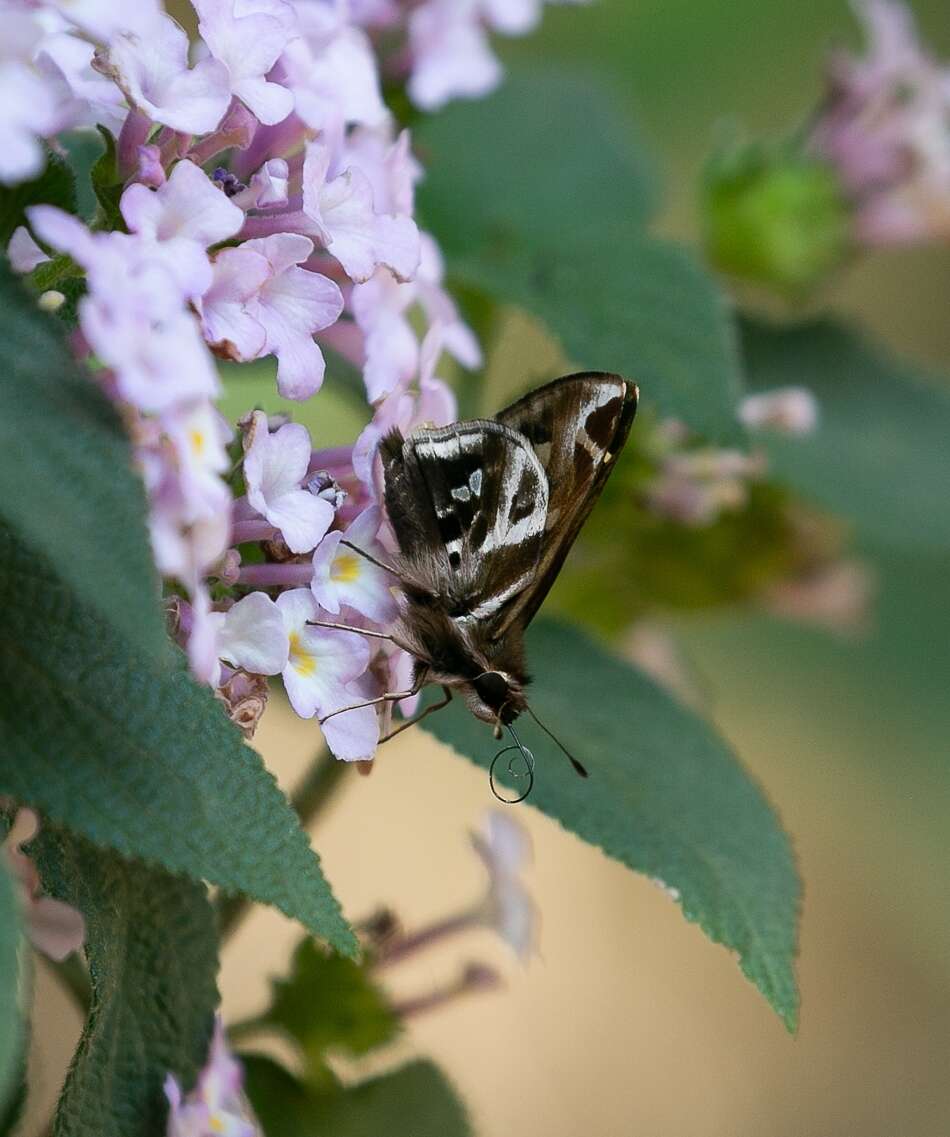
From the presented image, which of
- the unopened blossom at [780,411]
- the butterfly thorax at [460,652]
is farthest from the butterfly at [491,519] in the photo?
the unopened blossom at [780,411]

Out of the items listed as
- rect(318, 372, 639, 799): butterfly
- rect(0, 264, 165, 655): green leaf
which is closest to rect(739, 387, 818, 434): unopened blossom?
rect(318, 372, 639, 799): butterfly

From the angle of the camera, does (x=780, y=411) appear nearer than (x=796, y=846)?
Yes

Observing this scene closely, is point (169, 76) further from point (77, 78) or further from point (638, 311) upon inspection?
point (638, 311)

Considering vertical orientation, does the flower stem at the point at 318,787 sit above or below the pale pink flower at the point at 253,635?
below

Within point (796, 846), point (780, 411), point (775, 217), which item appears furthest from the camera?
point (796, 846)

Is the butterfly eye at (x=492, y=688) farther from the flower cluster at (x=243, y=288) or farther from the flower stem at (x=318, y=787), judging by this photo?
the flower stem at (x=318, y=787)

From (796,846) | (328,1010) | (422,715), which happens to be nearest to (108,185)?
(422,715)

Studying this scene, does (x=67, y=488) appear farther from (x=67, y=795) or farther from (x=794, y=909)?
(x=794, y=909)
